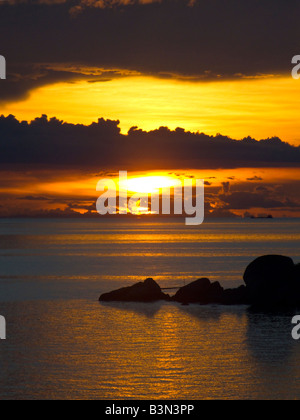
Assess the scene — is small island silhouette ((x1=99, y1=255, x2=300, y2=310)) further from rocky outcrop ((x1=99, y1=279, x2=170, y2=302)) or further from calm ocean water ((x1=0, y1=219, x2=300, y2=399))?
calm ocean water ((x1=0, y1=219, x2=300, y2=399))

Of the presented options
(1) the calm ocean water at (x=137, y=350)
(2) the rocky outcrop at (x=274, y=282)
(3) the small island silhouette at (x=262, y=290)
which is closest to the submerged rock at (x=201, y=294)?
(3) the small island silhouette at (x=262, y=290)

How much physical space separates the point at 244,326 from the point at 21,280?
46.6 metres

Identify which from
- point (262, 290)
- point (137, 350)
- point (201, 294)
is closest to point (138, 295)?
point (201, 294)

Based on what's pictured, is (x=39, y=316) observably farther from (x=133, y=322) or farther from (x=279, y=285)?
(x=279, y=285)

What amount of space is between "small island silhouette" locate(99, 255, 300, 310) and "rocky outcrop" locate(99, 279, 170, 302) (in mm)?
148

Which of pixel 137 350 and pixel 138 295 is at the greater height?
pixel 138 295

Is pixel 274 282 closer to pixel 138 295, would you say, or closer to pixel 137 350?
pixel 138 295

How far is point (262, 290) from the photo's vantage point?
63.9m

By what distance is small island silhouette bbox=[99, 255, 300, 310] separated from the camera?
6294 cm

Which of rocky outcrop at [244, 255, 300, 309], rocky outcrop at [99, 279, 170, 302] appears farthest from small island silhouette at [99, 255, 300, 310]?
rocky outcrop at [99, 279, 170, 302]

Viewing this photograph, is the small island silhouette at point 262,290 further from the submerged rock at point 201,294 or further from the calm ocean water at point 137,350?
the calm ocean water at point 137,350

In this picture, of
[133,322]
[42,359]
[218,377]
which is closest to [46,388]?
[42,359]

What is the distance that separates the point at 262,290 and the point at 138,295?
12503 millimetres
